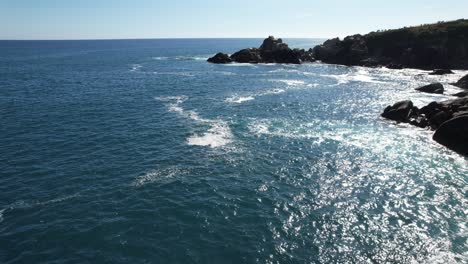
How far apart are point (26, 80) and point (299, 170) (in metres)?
101

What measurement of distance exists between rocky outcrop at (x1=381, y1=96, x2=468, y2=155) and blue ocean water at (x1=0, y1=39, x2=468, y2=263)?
232 centimetres

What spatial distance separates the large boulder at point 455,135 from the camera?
45.2 metres

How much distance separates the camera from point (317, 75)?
125 m

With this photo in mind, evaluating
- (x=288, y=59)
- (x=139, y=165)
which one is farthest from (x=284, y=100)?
(x=288, y=59)

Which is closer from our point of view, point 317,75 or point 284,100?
point 284,100

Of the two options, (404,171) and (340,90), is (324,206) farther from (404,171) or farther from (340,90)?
(340,90)

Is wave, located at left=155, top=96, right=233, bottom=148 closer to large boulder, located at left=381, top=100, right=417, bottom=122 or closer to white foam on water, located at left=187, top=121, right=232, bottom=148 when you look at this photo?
white foam on water, located at left=187, top=121, right=232, bottom=148

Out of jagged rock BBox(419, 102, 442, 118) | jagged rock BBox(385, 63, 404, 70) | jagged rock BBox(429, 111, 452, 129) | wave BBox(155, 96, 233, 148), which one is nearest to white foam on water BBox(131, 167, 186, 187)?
wave BBox(155, 96, 233, 148)

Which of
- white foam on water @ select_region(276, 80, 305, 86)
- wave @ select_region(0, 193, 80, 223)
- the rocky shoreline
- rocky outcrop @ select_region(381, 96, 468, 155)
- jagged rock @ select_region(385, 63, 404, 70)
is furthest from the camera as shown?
jagged rock @ select_region(385, 63, 404, 70)

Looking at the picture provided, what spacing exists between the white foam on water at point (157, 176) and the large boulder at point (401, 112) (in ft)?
145

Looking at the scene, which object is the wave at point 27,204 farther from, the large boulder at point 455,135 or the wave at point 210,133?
the large boulder at point 455,135

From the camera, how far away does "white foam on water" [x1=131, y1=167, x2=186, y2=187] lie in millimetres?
36000

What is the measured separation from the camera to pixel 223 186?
35219 millimetres

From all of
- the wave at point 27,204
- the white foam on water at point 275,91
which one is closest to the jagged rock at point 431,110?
the white foam on water at point 275,91
